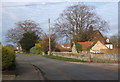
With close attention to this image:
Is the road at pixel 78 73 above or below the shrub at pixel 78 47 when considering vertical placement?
below

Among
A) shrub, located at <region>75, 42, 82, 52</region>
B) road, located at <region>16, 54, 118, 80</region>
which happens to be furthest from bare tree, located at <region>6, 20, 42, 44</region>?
road, located at <region>16, 54, 118, 80</region>

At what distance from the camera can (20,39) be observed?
77625mm

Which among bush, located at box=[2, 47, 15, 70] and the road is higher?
bush, located at box=[2, 47, 15, 70]

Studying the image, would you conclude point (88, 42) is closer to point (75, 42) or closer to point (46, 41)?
point (75, 42)

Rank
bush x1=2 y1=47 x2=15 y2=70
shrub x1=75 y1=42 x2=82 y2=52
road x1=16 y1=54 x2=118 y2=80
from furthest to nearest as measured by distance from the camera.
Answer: shrub x1=75 y1=42 x2=82 y2=52
bush x1=2 y1=47 x2=15 y2=70
road x1=16 y1=54 x2=118 y2=80

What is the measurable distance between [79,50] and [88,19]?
9368 mm

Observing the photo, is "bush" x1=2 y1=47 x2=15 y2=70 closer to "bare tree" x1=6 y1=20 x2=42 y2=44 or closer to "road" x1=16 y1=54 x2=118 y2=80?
"road" x1=16 y1=54 x2=118 y2=80

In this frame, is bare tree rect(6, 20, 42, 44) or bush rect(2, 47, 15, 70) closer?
bush rect(2, 47, 15, 70)

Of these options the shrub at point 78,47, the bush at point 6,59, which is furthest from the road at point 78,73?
the shrub at point 78,47

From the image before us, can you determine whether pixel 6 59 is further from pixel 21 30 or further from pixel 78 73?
pixel 21 30

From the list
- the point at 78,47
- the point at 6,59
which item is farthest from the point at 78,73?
the point at 78,47

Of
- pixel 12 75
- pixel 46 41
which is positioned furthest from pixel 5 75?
pixel 46 41

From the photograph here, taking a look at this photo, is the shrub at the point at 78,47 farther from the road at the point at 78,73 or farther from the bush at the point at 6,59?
the bush at the point at 6,59

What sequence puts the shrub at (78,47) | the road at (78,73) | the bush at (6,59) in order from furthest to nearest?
1. the shrub at (78,47)
2. the bush at (6,59)
3. the road at (78,73)
